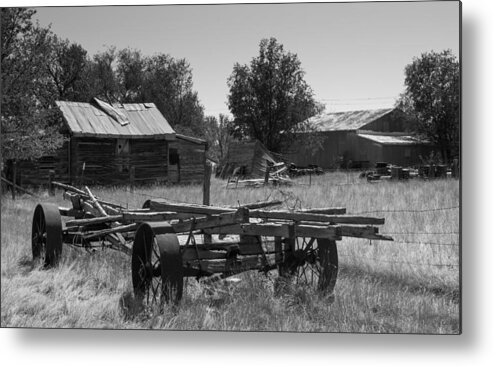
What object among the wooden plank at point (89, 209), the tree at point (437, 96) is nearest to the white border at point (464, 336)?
the tree at point (437, 96)

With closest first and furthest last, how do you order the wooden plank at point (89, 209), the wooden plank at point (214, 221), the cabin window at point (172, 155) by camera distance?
the wooden plank at point (214, 221)
the wooden plank at point (89, 209)
the cabin window at point (172, 155)

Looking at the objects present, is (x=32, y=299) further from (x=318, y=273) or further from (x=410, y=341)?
(x=410, y=341)

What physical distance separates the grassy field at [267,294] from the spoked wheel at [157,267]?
181mm

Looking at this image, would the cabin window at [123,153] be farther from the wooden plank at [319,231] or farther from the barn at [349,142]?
the wooden plank at [319,231]

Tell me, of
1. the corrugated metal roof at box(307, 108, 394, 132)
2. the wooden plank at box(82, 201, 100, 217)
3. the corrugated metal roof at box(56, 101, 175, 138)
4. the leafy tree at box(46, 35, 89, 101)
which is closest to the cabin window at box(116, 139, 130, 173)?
the corrugated metal roof at box(56, 101, 175, 138)

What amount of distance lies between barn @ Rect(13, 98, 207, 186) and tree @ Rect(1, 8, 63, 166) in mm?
4524

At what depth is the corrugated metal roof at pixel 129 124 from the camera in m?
14.1

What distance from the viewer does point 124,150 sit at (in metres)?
17.9

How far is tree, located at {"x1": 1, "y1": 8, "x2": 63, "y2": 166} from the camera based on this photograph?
22.1 feet

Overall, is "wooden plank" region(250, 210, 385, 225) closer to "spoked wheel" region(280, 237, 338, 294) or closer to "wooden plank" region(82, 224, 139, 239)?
"spoked wheel" region(280, 237, 338, 294)

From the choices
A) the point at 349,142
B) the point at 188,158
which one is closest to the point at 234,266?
the point at 188,158

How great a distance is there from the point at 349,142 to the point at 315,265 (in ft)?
72.5

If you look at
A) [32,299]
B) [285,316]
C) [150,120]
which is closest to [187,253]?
[285,316]

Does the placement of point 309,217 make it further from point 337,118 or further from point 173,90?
point 337,118
